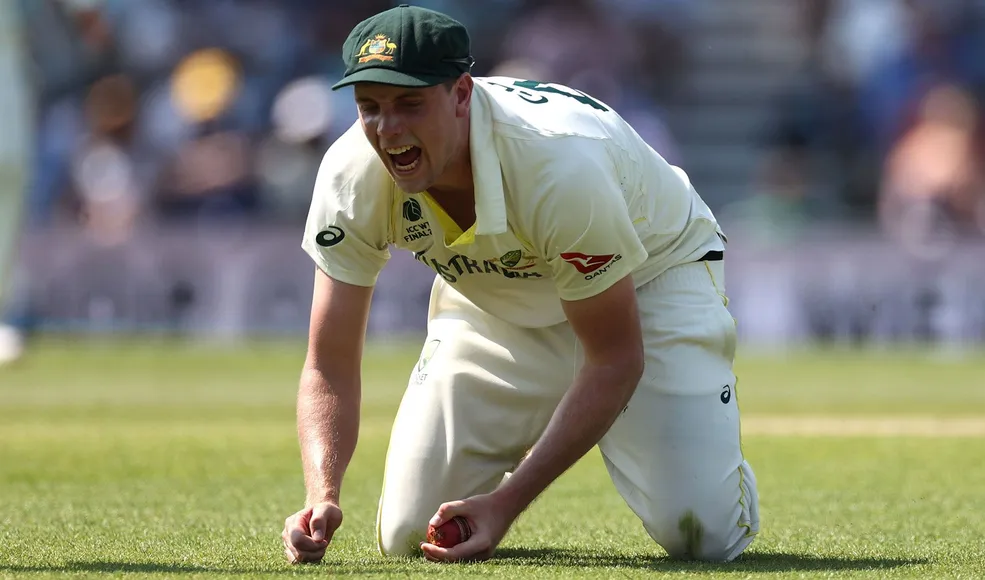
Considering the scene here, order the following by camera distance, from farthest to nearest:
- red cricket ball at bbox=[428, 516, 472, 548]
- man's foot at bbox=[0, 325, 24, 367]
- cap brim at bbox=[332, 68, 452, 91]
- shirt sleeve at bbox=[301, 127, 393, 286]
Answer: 1. man's foot at bbox=[0, 325, 24, 367]
2. shirt sleeve at bbox=[301, 127, 393, 286]
3. red cricket ball at bbox=[428, 516, 472, 548]
4. cap brim at bbox=[332, 68, 452, 91]

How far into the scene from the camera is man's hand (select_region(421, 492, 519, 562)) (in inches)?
163

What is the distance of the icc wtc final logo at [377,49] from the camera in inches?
151

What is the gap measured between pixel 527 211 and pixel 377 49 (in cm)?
58

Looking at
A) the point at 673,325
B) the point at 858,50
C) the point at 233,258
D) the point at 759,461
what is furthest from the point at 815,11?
the point at 673,325

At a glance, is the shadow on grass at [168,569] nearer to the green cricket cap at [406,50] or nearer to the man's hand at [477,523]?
the man's hand at [477,523]

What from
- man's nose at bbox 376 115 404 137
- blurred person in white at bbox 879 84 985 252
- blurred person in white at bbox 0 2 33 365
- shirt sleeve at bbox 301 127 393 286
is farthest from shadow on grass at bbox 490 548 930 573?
blurred person in white at bbox 879 84 985 252

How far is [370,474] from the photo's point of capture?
6875 millimetres

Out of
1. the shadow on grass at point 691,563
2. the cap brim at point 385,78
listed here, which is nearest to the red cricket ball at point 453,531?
the shadow on grass at point 691,563

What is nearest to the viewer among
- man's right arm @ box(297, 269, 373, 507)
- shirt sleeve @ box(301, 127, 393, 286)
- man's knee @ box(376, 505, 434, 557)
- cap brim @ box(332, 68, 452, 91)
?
cap brim @ box(332, 68, 452, 91)

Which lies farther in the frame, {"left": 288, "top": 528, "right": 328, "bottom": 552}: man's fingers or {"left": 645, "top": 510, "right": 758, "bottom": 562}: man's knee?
{"left": 645, "top": 510, "right": 758, "bottom": 562}: man's knee

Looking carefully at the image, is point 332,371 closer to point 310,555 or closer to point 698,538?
point 310,555

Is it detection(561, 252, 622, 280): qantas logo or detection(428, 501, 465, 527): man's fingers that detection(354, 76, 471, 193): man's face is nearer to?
detection(561, 252, 622, 280): qantas logo

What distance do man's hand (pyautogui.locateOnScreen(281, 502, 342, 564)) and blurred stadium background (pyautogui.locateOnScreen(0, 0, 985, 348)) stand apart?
450 inches

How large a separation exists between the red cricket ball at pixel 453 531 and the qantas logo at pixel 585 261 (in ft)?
2.38
